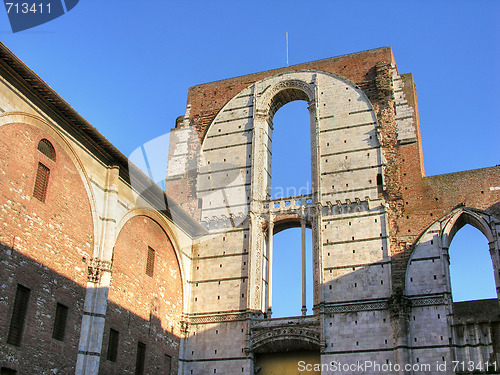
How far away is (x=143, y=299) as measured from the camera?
17719 millimetres

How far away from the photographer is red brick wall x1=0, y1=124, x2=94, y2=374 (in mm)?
12750

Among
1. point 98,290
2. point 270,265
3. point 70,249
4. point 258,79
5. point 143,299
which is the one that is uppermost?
point 258,79

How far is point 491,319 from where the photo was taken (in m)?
16.6

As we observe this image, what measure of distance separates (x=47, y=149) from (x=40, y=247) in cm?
257

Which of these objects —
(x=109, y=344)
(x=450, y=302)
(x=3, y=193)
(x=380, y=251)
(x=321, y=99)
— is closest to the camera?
(x=3, y=193)

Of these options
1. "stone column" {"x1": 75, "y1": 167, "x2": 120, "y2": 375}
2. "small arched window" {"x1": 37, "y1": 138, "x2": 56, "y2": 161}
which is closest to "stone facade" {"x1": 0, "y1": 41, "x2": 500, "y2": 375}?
"stone column" {"x1": 75, "y1": 167, "x2": 120, "y2": 375}

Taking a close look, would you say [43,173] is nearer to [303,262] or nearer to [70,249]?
[70,249]

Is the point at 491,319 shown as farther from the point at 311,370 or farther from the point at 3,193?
the point at 3,193

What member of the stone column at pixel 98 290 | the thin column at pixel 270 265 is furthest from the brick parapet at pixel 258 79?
the stone column at pixel 98 290

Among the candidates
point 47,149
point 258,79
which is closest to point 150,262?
point 47,149

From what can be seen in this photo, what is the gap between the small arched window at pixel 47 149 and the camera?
14516 mm

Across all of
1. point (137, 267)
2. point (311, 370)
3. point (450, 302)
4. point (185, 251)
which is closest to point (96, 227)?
point (137, 267)

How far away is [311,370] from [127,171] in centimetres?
837

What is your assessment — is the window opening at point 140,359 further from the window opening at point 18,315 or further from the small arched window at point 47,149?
the small arched window at point 47,149
